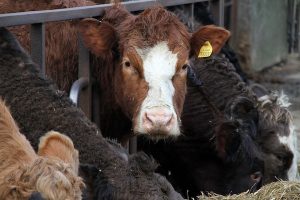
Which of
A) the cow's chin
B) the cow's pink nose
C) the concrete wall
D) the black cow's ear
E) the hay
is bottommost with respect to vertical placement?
the concrete wall

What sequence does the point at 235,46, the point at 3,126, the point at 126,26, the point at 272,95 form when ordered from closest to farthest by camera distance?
the point at 3,126 → the point at 126,26 → the point at 272,95 → the point at 235,46

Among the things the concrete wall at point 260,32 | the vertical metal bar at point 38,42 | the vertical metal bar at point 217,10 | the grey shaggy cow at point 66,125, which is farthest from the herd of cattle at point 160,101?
the concrete wall at point 260,32

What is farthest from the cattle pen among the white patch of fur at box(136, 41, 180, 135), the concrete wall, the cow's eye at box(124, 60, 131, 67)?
the concrete wall

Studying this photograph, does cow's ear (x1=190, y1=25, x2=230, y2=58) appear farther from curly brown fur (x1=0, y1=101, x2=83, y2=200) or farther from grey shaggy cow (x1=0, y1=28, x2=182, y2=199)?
curly brown fur (x1=0, y1=101, x2=83, y2=200)

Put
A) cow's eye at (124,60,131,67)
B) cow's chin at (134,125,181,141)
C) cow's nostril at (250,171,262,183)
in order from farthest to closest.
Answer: cow's nostril at (250,171,262,183)
cow's eye at (124,60,131,67)
cow's chin at (134,125,181,141)

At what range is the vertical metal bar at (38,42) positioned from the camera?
251 inches

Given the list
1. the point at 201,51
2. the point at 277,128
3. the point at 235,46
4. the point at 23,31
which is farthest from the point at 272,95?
the point at 235,46

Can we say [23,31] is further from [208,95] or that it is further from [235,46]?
[235,46]

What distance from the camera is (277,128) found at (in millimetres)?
7754

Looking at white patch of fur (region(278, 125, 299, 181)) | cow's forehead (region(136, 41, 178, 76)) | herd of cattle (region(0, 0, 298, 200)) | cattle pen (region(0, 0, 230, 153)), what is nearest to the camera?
herd of cattle (region(0, 0, 298, 200))

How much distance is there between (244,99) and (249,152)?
1.55 ft

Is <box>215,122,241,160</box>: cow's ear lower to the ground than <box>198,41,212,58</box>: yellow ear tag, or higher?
lower

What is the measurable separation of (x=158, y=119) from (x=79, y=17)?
3.14ft

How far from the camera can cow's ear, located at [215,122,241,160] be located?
7152 mm
